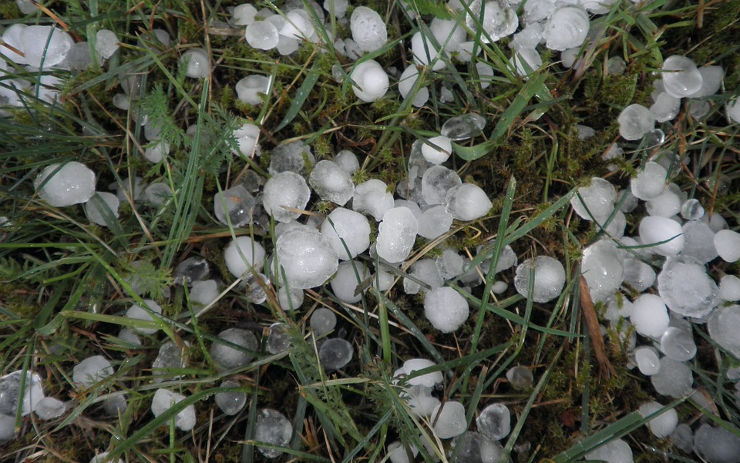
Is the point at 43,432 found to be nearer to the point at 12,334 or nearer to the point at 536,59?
the point at 12,334

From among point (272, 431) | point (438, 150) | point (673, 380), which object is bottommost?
point (272, 431)

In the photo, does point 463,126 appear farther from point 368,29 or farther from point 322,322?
point 322,322

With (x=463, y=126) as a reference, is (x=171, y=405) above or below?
below

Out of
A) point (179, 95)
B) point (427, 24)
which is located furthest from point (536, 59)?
point (179, 95)

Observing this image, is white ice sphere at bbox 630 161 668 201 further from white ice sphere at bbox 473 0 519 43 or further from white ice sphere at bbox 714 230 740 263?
white ice sphere at bbox 473 0 519 43

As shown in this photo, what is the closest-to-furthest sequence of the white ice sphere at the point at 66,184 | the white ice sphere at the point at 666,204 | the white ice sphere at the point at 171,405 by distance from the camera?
the white ice sphere at the point at 171,405 → the white ice sphere at the point at 66,184 → the white ice sphere at the point at 666,204

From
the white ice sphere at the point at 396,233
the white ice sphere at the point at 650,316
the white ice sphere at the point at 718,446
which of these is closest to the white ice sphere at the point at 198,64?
the white ice sphere at the point at 396,233

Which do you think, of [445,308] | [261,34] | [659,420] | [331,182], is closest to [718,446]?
[659,420]

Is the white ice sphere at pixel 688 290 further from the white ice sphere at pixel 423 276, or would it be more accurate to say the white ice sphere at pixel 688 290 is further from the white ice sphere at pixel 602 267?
the white ice sphere at pixel 423 276
